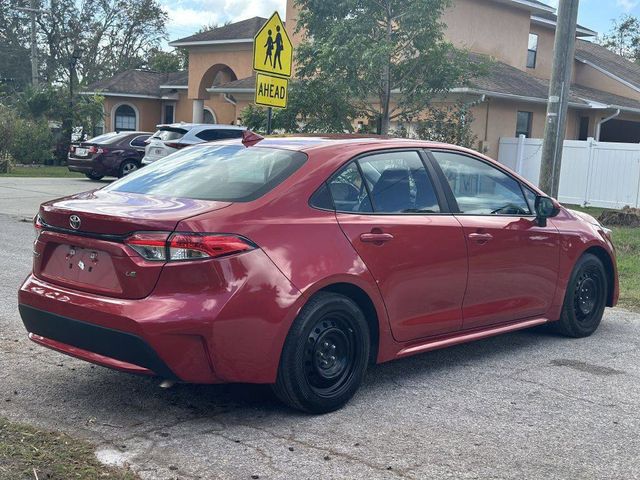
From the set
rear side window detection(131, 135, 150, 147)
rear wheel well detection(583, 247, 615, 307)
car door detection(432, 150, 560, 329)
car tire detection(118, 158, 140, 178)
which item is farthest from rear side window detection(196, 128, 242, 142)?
car door detection(432, 150, 560, 329)

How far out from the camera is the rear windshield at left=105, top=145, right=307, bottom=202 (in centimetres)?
479

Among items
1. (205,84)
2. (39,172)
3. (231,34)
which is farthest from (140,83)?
(39,172)

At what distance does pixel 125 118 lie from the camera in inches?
1598

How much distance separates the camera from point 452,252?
5.52 metres

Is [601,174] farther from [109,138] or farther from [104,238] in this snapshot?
[104,238]

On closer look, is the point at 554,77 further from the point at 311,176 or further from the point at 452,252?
the point at 311,176

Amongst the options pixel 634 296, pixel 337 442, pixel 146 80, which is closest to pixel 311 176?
pixel 337 442

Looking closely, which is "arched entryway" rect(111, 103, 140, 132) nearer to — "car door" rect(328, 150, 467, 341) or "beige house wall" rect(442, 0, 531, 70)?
"beige house wall" rect(442, 0, 531, 70)

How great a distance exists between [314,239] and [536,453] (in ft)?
5.41

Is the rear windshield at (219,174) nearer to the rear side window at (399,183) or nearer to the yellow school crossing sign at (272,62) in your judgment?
the rear side window at (399,183)

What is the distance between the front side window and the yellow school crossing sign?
4.54 m

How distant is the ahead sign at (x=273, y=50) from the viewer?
10.1 metres

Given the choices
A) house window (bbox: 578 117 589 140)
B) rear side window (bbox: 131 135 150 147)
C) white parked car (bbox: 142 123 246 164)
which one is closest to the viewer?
white parked car (bbox: 142 123 246 164)

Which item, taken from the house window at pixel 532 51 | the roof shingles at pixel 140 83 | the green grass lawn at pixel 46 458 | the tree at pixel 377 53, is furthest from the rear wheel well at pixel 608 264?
the roof shingles at pixel 140 83
